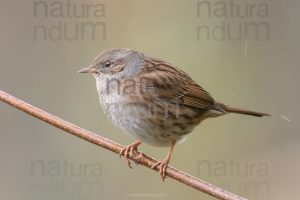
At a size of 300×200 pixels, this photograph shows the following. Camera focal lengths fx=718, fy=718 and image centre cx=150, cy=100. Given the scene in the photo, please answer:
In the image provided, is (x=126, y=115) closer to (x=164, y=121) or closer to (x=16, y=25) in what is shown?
(x=164, y=121)

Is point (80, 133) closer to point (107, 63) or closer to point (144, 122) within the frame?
point (144, 122)

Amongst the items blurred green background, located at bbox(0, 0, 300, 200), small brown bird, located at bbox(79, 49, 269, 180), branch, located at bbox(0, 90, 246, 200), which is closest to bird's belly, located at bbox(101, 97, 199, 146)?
small brown bird, located at bbox(79, 49, 269, 180)

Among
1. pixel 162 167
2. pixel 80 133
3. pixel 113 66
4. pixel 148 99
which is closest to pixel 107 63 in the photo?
pixel 113 66

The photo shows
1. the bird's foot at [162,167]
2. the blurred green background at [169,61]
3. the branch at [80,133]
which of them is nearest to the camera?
the branch at [80,133]

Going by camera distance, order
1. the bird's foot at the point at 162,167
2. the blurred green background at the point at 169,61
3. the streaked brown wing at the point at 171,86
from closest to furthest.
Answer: the bird's foot at the point at 162,167, the streaked brown wing at the point at 171,86, the blurred green background at the point at 169,61

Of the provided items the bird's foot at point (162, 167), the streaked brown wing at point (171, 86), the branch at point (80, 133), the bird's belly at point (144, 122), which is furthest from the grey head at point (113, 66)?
the branch at point (80, 133)

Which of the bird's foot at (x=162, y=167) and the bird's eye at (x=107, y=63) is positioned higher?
the bird's eye at (x=107, y=63)

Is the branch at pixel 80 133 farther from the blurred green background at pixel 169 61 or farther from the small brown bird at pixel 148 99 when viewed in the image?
the blurred green background at pixel 169 61

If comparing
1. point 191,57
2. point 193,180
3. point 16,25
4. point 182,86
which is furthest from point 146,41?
point 193,180

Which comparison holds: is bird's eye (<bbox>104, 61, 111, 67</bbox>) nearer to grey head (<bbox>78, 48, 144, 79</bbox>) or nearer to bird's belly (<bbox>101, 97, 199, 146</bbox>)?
grey head (<bbox>78, 48, 144, 79</bbox>)

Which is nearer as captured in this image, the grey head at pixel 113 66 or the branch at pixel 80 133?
the branch at pixel 80 133
